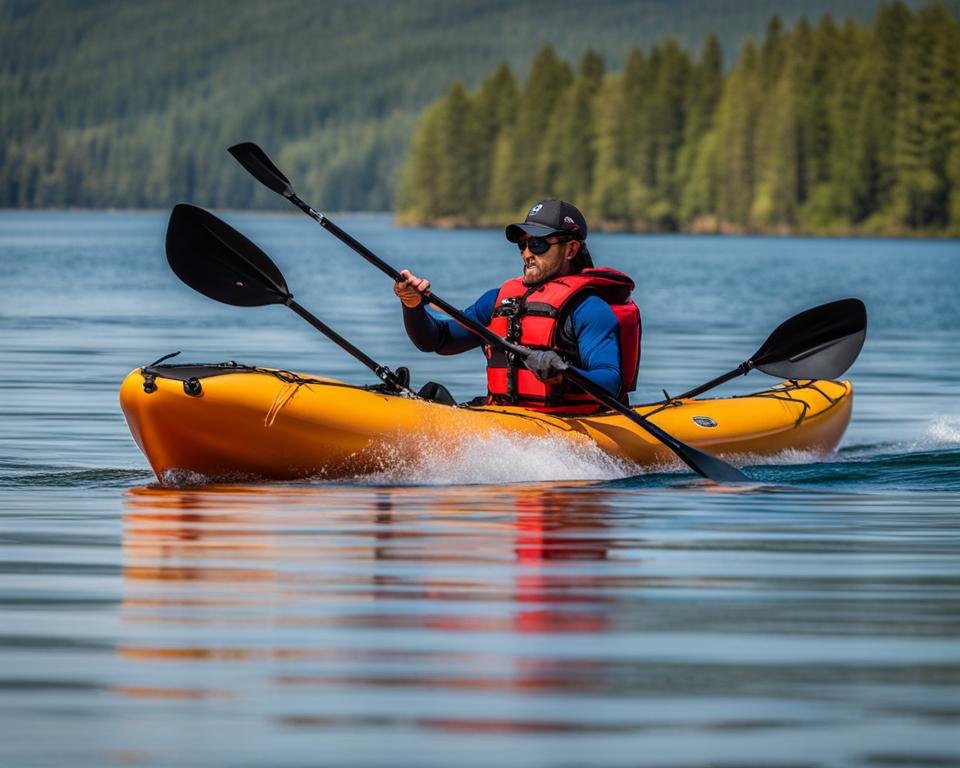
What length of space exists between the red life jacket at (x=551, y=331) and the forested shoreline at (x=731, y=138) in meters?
89.9

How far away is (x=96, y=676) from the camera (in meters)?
5.70

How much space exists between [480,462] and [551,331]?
2.46 feet

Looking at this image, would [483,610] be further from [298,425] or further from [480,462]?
[480,462]

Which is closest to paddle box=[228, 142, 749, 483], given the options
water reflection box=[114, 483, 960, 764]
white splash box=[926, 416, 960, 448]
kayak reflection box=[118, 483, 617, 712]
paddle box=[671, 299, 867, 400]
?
kayak reflection box=[118, 483, 617, 712]

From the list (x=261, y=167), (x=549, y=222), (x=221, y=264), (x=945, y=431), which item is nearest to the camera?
(x=549, y=222)

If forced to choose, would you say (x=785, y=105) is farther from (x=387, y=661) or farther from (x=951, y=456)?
(x=387, y=661)

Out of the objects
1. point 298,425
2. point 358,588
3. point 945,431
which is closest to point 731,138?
point 945,431

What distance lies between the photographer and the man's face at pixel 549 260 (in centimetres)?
1117

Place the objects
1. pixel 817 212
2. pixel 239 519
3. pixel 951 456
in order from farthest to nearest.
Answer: pixel 817 212 → pixel 951 456 → pixel 239 519

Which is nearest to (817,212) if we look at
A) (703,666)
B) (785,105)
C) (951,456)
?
(785,105)

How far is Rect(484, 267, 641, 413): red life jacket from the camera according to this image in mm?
11016

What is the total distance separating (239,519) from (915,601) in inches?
123

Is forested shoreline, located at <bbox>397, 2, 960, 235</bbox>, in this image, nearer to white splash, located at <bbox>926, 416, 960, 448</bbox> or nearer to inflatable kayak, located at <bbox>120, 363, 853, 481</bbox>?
white splash, located at <bbox>926, 416, 960, 448</bbox>

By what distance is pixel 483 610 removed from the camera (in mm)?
6742
